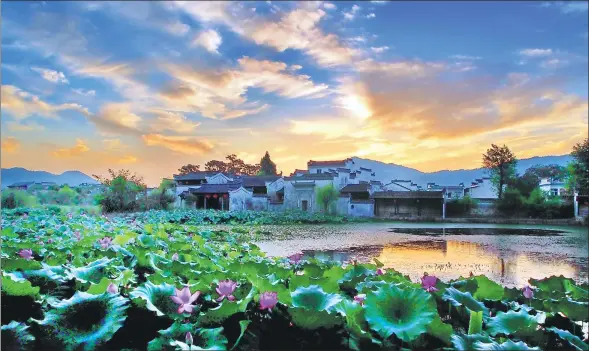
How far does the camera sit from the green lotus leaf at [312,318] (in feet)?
2.20

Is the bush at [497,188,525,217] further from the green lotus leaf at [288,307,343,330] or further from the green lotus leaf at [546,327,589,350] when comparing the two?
the green lotus leaf at [288,307,343,330]

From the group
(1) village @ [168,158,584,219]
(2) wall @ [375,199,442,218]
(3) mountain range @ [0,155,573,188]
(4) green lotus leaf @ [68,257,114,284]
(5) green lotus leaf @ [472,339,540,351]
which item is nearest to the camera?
(5) green lotus leaf @ [472,339,540,351]

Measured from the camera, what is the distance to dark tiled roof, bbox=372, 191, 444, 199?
14.1 ft

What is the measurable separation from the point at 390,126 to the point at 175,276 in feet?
5.10

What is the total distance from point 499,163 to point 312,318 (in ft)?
9.72

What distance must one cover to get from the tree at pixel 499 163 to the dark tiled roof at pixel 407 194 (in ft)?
2.77

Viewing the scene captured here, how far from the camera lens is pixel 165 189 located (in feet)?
18.3

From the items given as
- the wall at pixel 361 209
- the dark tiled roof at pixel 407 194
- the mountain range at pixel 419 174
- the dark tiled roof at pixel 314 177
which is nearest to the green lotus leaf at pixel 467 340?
the mountain range at pixel 419 174

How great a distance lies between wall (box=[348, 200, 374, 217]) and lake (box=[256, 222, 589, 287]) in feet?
0.78

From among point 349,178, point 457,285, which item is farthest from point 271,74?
point 349,178

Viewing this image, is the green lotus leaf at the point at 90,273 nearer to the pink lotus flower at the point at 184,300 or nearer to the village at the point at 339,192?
the pink lotus flower at the point at 184,300

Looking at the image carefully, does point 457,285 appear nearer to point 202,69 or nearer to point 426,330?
point 426,330

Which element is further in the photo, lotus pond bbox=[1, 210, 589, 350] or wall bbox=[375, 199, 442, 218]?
wall bbox=[375, 199, 442, 218]

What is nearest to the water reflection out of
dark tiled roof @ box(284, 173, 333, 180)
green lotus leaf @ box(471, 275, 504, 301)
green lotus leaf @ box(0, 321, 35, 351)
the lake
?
the lake
